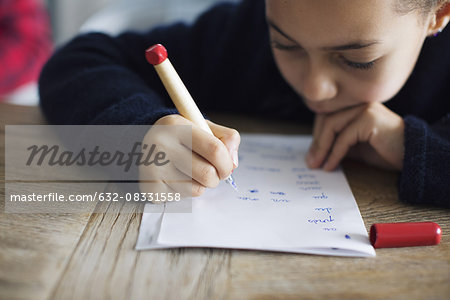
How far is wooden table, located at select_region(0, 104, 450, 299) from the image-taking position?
32cm

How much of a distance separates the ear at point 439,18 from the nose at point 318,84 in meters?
0.15

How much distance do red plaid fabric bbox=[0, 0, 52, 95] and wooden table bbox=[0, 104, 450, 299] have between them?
3.18 feet

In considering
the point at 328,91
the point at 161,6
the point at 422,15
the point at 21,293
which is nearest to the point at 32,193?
the point at 21,293

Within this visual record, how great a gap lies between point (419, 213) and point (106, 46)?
51 centimetres

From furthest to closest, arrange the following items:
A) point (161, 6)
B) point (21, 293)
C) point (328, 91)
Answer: point (161, 6) < point (328, 91) < point (21, 293)

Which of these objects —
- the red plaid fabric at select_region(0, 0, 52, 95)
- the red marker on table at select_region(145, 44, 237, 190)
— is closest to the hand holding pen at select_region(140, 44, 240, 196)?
the red marker on table at select_region(145, 44, 237, 190)

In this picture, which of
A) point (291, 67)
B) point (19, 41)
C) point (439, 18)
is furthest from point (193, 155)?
point (19, 41)

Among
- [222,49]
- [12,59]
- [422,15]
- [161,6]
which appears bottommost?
[12,59]

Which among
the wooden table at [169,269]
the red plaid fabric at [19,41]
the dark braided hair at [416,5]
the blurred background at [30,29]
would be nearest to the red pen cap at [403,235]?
the wooden table at [169,269]

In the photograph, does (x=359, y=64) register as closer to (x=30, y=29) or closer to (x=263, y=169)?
(x=263, y=169)

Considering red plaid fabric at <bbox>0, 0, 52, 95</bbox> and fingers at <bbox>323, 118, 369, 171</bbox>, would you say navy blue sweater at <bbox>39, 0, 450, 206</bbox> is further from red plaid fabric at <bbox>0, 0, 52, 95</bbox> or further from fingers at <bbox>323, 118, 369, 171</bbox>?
red plaid fabric at <bbox>0, 0, 52, 95</bbox>

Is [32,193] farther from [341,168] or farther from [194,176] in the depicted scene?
[341,168]

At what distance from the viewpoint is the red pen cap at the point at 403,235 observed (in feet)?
1.26

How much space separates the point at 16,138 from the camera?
0.57m
